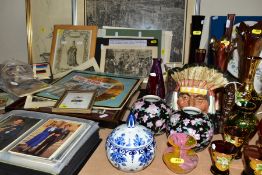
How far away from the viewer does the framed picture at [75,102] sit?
31.8 inches

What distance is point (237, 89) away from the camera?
0.80m

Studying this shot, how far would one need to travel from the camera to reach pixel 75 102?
0.84 metres

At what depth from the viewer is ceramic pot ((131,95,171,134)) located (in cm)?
75

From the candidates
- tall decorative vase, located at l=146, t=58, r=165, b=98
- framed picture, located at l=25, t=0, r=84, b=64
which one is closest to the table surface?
tall decorative vase, located at l=146, t=58, r=165, b=98

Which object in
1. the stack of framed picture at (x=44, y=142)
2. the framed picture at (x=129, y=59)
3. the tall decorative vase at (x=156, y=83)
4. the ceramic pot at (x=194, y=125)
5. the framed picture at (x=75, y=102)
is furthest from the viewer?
the framed picture at (x=129, y=59)

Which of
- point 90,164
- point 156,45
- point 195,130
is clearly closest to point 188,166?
point 195,130

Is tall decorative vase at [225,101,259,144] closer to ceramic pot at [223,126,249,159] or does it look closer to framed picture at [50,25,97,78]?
ceramic pot at [223,126,249,159]

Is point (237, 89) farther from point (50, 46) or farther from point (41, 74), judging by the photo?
point (50, 46)

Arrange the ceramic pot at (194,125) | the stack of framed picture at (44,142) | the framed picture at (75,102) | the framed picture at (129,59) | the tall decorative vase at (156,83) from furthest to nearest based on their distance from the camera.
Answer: the framed picture at (129,59), the tall decorative vase at (156,83), the framed picture at (75,102), the ceramic pot at (194,125), the stack of framed picture at (44,142)

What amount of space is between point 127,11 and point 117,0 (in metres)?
0.06

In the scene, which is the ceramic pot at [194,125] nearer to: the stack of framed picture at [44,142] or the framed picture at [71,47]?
the stack of framed picture at [44,142]

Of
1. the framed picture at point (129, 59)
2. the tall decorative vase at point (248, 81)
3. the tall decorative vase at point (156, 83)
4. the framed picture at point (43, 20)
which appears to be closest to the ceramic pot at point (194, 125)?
the tall decorative vase at point (248, 81)

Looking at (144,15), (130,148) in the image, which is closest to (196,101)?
(130,148)

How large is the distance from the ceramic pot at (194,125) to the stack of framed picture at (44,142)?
0.21 m
